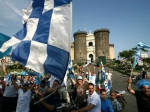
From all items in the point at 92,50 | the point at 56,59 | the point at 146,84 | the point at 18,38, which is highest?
the point at 92,50

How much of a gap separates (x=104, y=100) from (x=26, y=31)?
2.67 metres

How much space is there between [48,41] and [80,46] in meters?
73.1

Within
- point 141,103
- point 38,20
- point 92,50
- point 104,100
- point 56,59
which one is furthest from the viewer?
point 92,50

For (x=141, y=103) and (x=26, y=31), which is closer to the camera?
(x=141, y=103)

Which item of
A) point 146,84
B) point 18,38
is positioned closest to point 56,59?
point 18,38

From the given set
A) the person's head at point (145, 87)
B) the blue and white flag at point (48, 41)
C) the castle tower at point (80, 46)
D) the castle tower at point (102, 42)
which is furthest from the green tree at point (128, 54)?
the blue and white flag at point (48, 41)

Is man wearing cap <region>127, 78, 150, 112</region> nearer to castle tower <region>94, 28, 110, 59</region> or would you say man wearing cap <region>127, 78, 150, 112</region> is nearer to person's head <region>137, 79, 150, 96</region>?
person's head <region>137, 79, 150, 96</region>

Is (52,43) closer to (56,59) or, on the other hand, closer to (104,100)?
(56,59)

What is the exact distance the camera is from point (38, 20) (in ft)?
13.4

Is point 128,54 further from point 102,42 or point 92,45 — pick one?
point 92,45

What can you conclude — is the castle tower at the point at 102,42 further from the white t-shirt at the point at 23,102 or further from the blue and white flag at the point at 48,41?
the white t-shirt at the point at 23,102

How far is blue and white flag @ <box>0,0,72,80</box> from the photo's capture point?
3465mm

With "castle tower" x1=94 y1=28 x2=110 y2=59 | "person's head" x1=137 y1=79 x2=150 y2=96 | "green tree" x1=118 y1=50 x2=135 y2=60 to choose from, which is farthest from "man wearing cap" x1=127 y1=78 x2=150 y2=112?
"castle tower" x1=94 y1=28 x2=110 y2=59

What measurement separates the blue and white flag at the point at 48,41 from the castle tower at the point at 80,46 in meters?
69.8
